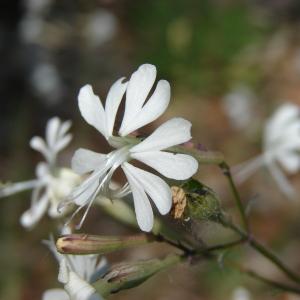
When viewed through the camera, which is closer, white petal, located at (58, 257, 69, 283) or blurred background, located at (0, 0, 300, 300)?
white petal, located at (58, 257, 69, 283)

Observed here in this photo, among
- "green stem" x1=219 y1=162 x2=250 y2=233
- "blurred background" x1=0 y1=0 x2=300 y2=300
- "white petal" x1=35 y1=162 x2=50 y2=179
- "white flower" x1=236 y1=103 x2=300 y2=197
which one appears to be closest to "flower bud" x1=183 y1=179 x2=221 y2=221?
"green stem" x1=219 y1=162 x2=250 y2=233

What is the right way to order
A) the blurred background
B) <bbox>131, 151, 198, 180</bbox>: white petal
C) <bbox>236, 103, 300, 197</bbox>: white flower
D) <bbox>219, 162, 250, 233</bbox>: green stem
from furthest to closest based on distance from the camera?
the blurred background, <bbox>236, 103, 300, 197</bbox>: white flower, <bbox>219, 162, 250, 233</bbox>: green stem, <bbox>131, 151, 198, 180</bbox>: white petal

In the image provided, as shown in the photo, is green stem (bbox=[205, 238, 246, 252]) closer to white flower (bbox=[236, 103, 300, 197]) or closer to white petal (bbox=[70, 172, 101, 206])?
white petal (bbox=[70, 172, 101, 206])

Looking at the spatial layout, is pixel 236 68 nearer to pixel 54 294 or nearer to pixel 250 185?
pixel 250 185

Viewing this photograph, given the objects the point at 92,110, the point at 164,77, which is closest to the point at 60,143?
the point at 92,110

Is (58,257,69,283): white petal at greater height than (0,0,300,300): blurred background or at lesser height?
greater

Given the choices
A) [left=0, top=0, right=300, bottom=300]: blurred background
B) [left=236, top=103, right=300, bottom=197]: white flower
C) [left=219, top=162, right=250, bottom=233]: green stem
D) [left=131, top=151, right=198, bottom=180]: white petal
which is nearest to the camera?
[left=131, top=151, right=198, bottom=180]: white petal

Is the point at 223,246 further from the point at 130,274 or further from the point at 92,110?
the point at 92,110
